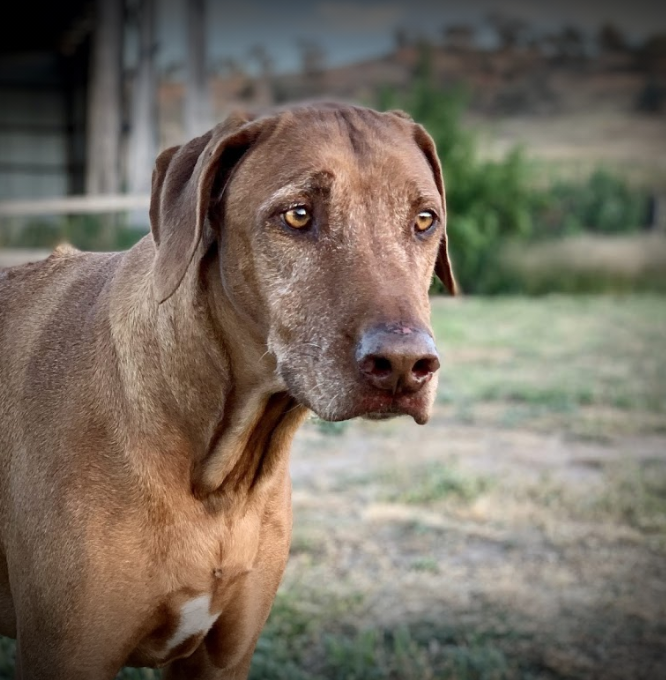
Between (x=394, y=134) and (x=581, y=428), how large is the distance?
5689mm

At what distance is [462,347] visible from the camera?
11727 mm

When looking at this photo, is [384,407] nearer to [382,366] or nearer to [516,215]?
[382,366]

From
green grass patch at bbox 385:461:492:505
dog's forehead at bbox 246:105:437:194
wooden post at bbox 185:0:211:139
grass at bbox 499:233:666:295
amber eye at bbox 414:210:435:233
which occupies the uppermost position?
dog's forehead at bbox 246:105:437:194

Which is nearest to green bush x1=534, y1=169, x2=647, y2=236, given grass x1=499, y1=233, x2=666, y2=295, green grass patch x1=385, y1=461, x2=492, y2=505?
grass x1=499, y1=233, x2=666, y2=295

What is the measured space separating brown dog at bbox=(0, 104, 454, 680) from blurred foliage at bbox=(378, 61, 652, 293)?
649 inches

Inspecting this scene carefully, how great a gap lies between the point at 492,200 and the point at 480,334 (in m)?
7.70

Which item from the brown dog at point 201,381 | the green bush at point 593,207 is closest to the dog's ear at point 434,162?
the brown dog at point 201,381

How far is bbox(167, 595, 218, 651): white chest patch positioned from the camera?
2582mm

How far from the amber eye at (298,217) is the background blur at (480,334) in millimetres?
2010

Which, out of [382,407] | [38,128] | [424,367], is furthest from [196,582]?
[38,128]

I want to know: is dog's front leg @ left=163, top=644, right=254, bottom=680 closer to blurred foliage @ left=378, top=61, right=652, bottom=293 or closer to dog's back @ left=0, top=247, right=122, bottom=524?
dog's back @ left=0, top=247, right=122, bottom=524

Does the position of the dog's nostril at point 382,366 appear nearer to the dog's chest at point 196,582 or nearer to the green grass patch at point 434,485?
the dog's chest at point 196,582

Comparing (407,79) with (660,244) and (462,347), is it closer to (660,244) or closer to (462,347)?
(660,244)

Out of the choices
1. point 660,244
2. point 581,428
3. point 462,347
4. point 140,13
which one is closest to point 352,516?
point 581,428
